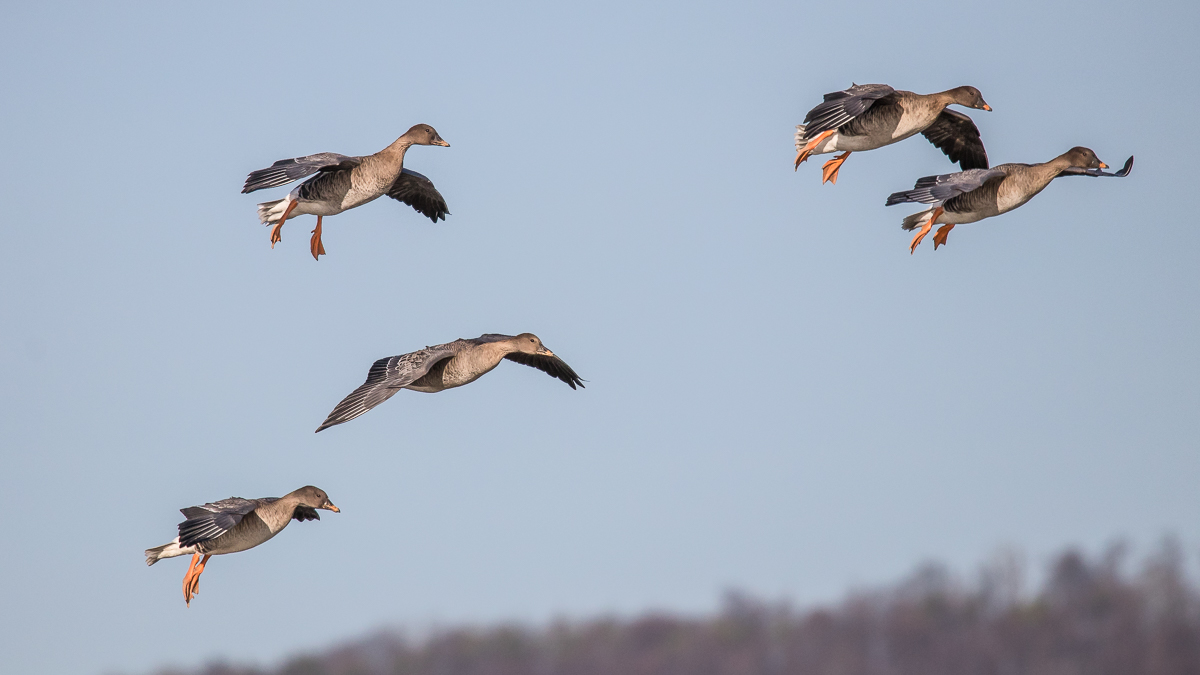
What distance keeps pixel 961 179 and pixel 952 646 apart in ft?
270

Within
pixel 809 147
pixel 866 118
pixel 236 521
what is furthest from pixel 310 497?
pixel 866 118

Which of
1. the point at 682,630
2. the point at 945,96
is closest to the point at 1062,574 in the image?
the point at 682,630

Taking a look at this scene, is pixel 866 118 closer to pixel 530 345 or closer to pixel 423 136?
pixel 530 345

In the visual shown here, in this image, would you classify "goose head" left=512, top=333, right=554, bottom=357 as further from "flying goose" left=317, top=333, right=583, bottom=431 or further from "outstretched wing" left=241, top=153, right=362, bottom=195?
"outstretched wing" left=241, top=153, right=362, bottom=195

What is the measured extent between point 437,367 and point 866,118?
797 centimetres

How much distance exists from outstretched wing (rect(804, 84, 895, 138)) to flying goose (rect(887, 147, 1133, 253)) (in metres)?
1.45

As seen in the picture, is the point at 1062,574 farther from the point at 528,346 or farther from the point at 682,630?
the point at 528,346

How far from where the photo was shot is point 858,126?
85.8 feet

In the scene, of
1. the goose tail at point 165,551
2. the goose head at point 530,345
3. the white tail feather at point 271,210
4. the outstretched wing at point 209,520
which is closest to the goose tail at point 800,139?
the goose head at point 530,345

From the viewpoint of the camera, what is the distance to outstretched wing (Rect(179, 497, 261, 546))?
23.7 m

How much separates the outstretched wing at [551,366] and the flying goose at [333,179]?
3772mm

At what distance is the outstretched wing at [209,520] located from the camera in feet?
77.8

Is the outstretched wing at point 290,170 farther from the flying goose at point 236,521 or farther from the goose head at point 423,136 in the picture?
the flying goose at point 236,521

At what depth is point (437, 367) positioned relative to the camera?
26203 mm
